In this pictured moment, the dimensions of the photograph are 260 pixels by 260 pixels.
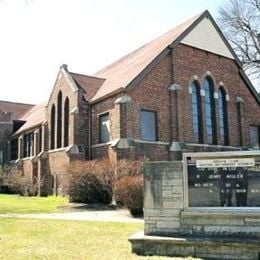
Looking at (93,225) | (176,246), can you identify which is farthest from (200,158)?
(93,225)

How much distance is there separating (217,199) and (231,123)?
2027cm

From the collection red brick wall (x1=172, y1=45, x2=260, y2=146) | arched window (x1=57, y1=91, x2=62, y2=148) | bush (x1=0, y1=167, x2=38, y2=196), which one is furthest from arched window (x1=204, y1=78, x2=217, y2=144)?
bush (x1=0, y1=167, x2=38, y2=196)

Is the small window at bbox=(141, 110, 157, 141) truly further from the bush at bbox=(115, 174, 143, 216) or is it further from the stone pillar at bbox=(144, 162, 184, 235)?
the stone pillar at bbox=(144, 162, 184, 235)

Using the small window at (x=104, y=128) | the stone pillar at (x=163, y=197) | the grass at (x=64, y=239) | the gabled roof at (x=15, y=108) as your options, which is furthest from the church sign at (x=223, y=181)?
the gabled roof at (x=15, y=108)

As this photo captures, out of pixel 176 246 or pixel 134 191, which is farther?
pixel 134 191

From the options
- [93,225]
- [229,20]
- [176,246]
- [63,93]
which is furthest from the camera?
[229,20]

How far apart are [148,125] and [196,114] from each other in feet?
12.3

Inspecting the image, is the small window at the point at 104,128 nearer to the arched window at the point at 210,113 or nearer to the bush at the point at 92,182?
the bush at the point at 92,182

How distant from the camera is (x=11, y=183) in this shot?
→ 103ft

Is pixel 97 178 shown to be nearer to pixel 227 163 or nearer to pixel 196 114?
pixel 196 114

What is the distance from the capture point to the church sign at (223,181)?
7.84 metres

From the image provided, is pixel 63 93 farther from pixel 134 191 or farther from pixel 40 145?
pixel 134 191

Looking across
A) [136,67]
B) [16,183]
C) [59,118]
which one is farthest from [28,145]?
[136,67]

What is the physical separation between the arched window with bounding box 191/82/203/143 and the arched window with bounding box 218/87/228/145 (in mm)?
1877
